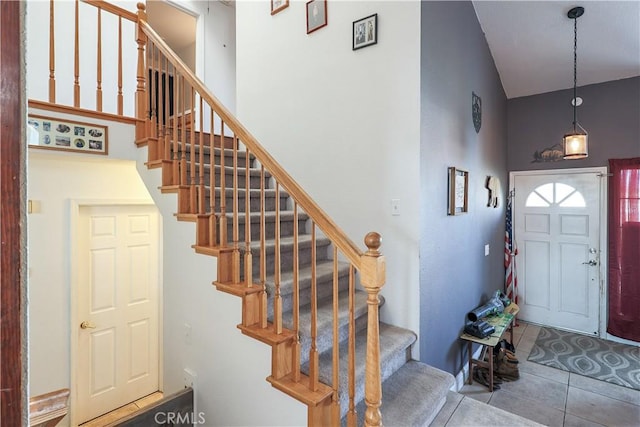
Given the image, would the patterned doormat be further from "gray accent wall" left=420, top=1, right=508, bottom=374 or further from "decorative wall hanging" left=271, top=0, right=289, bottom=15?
"decorative wall hanging" left=271, top=0, right=289, bottom=15

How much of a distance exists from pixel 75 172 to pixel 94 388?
6.31 ft

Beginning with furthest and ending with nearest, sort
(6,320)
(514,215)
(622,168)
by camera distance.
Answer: (514,215)
(622,168)
(6,320)

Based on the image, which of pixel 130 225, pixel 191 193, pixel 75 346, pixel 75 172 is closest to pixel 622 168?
pixel 191 193

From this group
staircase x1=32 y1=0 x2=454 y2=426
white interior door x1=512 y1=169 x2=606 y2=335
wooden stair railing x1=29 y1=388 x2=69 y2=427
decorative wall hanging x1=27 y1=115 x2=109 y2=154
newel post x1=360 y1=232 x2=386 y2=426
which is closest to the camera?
wooden stair railing x1=29 y1=388 x2=69 y2=427

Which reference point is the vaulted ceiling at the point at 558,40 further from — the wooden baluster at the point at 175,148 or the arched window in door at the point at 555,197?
the wooden baluster at the point at 175,148

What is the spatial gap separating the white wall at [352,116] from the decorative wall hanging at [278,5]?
5 centimetres

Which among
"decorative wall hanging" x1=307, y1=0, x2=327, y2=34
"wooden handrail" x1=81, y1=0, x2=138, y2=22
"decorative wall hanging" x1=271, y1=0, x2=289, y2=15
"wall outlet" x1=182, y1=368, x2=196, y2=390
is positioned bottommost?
"wall outlet" x1=182, y1=368, x2=196, y2=390

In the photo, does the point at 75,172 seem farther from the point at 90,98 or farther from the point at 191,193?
the point at 191,193

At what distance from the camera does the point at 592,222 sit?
3.95 metres

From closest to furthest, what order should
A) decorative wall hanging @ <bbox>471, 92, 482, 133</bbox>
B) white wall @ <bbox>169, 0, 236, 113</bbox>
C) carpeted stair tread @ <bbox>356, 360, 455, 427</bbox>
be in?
carpeted stair tread @ <bbox>356, 360, 455, 427</bbox>
decorative wall hanging @ <bbox>471, 92, 482, 133</bbox>
white wall @ <bbox>169, 0, 236, 113</bbox>

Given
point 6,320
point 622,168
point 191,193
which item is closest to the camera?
point 6,320

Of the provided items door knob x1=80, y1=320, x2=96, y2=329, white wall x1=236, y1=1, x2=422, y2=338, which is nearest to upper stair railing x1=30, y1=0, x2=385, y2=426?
white wall x1=236, y1=1, x2=422, y2=338

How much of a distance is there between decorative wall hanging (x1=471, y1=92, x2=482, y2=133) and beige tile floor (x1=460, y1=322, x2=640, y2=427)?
2.44m

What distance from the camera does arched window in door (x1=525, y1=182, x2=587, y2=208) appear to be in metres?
4.04
